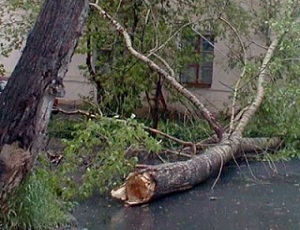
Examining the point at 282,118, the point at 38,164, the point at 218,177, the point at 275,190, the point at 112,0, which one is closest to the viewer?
the point at 38,164

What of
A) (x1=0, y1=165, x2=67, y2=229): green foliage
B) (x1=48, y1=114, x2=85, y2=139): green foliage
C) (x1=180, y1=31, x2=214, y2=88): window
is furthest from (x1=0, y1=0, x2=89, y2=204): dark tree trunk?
(x1=180, y1=31, x2=214, y2=88): window

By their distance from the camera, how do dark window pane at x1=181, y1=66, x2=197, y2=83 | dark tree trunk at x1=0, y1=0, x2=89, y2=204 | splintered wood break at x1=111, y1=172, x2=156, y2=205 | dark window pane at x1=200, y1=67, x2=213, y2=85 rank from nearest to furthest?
dark tree trunk at x1=0, y1=0, x2=89, y2=204 < splintered wood break at x1=111, y1=172, x2=156, y2=205 < dark window pane at x1=181, y1=66, x2=197, y2=83 < dark window pane at x1=200, y1=67, x2=213, y2=85

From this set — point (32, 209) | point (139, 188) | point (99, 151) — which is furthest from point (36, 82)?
point (139, 188)

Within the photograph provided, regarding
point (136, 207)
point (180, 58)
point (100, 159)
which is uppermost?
point (180, 58)

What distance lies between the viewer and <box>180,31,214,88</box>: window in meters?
13.4

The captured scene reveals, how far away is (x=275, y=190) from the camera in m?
9.36

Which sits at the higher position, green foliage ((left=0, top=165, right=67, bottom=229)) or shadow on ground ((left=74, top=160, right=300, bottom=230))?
green foliage ((left=0, top=165, right=67, bottom=229))

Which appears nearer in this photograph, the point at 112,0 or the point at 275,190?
the point at 275,190

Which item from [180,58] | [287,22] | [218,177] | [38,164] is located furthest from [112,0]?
[38,164]

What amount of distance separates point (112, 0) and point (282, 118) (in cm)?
373

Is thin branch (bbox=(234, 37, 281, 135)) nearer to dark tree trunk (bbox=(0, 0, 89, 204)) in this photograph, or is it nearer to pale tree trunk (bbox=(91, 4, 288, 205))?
pale tree trunk (bbox=(91, 4, 288, 205))

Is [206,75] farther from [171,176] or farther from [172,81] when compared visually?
[171,176]

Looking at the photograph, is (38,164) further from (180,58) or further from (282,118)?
(180,58)

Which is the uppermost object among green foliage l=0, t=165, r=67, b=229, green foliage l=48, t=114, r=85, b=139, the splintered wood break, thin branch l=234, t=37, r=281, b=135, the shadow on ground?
thin branch l=234, t=37, r=281, b=135
